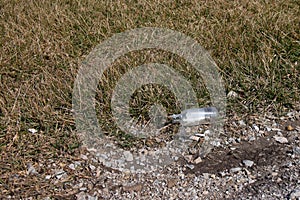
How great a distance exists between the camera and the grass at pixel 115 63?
3.18 m

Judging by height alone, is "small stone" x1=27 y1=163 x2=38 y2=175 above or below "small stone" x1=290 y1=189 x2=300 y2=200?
below

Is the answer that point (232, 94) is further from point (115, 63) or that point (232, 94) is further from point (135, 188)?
point (135, 188)

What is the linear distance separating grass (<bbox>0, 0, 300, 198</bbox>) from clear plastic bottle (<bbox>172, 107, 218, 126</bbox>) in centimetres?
11

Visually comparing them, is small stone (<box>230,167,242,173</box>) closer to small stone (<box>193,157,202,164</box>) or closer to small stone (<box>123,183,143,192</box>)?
small stone (<box>193,157,202,164</box>)

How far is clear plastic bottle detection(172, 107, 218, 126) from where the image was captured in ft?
10.4

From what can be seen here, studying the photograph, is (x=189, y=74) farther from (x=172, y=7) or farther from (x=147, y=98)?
(x=172, y=7)

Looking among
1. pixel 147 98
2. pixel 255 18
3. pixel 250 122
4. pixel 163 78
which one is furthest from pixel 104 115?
pixel 255 18

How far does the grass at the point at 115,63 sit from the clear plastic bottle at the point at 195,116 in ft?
0.37

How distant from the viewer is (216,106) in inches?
130

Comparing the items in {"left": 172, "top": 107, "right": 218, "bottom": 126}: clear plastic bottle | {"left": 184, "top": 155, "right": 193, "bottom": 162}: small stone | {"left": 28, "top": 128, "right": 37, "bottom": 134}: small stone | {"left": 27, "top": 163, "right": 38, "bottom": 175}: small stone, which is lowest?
{"left": 27, "top": 163, "right": 38, "bottom": 175}: small stone

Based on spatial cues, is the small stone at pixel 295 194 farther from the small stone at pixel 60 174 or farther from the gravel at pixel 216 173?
the small stone at pixel 60 174

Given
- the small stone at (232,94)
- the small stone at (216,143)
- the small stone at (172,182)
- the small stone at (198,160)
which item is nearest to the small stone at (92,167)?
the small stone at (172,182)

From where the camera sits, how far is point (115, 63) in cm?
371

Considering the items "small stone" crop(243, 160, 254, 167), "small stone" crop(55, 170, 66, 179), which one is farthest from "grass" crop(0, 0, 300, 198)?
"small stone" crop(243, 160, 254, 167)
